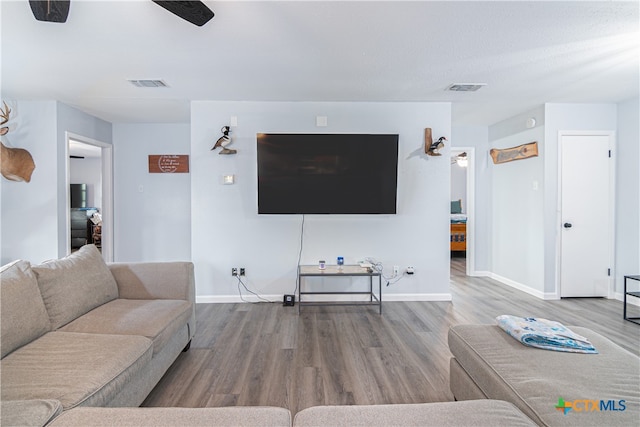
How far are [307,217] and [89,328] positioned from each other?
8.09 feet

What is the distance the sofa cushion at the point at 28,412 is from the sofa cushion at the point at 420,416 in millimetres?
853

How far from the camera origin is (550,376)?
1.30 meters

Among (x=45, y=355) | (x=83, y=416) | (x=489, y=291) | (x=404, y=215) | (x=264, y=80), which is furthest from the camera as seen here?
(x=489, y=291)

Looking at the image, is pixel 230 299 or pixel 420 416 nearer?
pixel 420 416

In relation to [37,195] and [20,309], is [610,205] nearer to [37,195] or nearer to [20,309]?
[20,309]

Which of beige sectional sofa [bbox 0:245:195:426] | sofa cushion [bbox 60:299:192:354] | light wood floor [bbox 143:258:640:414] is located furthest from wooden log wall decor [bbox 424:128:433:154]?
sofa cushion [bbox 60:299:192:354]

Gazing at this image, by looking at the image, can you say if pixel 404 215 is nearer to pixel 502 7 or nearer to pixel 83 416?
pixel 502 7

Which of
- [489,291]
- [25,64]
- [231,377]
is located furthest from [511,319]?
[25,64]

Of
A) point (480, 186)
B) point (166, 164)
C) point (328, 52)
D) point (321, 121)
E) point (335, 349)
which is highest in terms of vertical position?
point (328, 52)

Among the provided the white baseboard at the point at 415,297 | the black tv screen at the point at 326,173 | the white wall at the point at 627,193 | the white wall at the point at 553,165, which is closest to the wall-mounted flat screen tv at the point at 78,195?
the black tv screen at the point at 326,173

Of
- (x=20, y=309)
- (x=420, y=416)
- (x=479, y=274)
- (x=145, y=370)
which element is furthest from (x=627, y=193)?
(x=20, y=309)

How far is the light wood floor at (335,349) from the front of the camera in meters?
1.98

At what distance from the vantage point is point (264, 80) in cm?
316

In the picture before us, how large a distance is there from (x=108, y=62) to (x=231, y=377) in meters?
2.81
